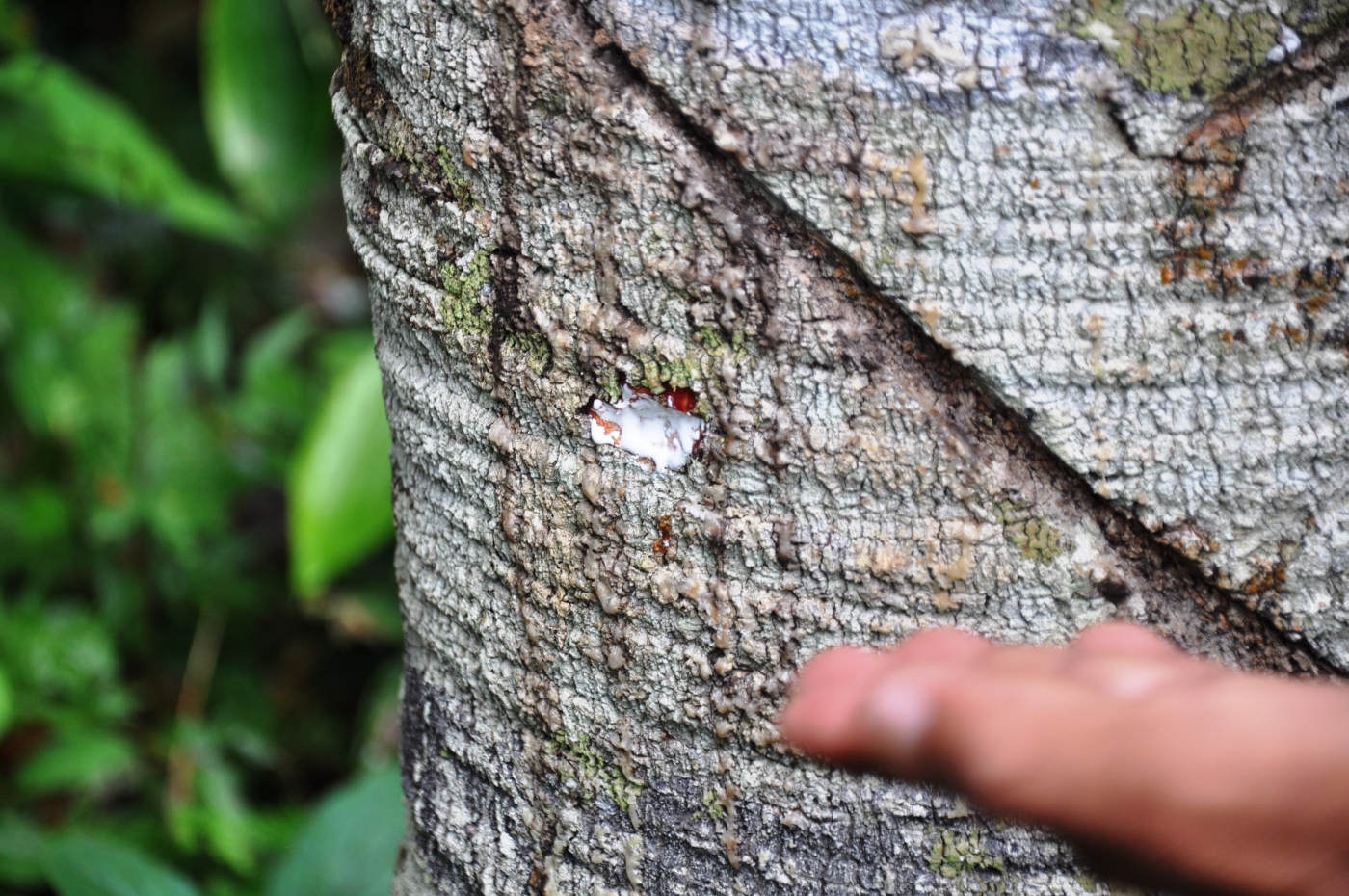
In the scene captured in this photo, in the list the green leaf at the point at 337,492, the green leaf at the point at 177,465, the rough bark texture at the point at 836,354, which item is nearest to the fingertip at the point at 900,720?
the rough bark texture at the point at 836,354

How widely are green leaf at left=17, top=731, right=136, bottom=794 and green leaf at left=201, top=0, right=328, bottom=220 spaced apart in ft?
3.48

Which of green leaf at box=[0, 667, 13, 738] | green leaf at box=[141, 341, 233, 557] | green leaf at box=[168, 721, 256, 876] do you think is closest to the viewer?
green leaf at box=[0, 667, 13, 738]

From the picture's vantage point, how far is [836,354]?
460 mm

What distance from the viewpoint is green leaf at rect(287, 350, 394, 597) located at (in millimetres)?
1471

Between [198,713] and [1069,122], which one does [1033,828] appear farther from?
[198,713]

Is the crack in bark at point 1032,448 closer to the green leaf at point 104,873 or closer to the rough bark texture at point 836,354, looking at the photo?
the rough bark texture at point 836,354

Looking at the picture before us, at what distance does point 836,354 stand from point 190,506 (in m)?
1.44

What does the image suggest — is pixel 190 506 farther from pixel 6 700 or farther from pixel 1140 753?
pixel 1140 753

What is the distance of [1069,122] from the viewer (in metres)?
0.42

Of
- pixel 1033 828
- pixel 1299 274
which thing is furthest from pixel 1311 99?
pixel 1033 828

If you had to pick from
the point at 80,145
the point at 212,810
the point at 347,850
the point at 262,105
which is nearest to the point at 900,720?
the point at 347,850

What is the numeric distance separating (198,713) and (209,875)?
28 centimetres

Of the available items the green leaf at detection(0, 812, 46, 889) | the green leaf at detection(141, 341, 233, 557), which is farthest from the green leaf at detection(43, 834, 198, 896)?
the green leaf at detection(141, 341, 233, 557)

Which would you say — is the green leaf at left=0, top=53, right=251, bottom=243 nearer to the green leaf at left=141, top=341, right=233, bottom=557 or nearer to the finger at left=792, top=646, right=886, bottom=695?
the green leaf at left=141, top=341, right=233, bottom=557
